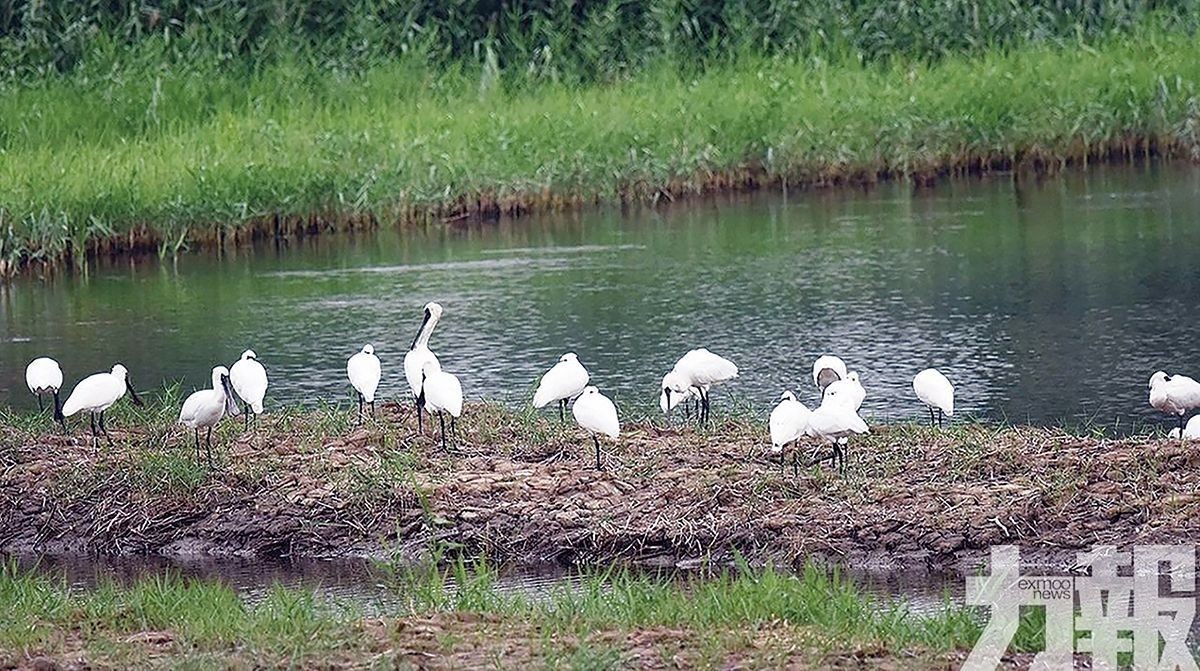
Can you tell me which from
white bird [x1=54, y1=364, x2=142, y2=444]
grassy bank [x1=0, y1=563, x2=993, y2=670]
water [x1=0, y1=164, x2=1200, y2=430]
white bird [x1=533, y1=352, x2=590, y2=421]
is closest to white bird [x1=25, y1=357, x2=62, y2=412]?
white bird [x1=54, y1=364, x2=142, y2=444]

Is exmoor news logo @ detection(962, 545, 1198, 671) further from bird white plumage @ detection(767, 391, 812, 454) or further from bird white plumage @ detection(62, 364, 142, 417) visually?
bird white plumage @ detection(62, 364, 142, 417)

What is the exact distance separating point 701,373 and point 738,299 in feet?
22.3

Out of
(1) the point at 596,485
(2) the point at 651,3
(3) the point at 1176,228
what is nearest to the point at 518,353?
(1) the point at 596,485

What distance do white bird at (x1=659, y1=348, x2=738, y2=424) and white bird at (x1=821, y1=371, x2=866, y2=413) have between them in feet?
2.74

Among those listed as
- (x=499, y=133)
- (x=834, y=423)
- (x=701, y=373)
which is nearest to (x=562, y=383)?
(x=701, y=373)

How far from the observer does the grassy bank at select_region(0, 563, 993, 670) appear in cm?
689

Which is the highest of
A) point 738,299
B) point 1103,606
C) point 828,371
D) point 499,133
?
point 499,133

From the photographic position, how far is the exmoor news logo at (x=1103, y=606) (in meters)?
6.88

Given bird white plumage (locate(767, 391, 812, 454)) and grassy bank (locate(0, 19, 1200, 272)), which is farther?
grassy bank (locate(0, 19, 1200, 272))

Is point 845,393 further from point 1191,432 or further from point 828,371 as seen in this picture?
point 1191,432

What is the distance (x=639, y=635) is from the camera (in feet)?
23.6

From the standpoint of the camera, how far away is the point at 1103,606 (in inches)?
316

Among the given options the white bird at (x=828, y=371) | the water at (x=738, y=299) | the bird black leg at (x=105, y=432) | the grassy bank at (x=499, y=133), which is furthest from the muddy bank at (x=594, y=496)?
the grassy bank at (x=499, y=133)

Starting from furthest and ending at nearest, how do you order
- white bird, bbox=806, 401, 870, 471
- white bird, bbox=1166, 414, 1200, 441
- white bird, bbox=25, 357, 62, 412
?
white bird, bbox=25, 357, 62, 412 → white bird, bbox=1166, 414, 1200, 441 → white bird, bbox=806, 401, 870, 471
